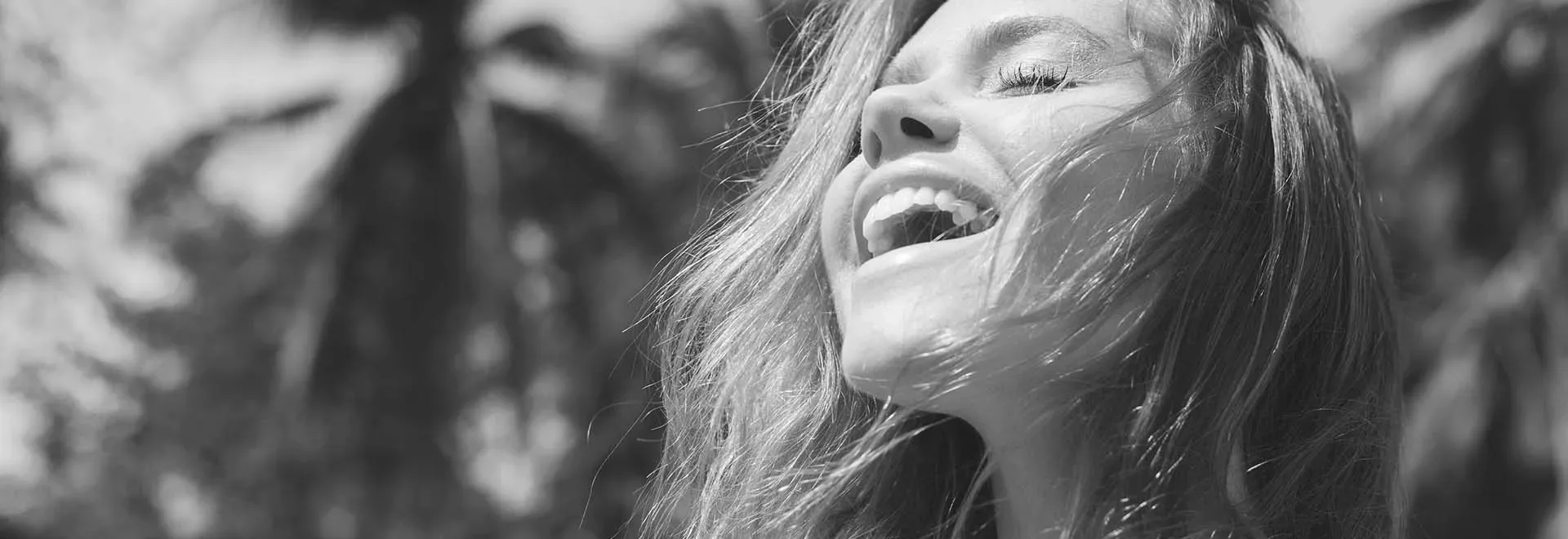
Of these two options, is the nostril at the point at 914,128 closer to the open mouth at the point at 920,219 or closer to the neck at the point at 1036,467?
the open mouth at the point at 920,219

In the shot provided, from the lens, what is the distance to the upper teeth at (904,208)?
1.29 meters

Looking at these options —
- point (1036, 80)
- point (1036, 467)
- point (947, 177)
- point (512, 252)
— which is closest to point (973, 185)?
point (947, 177)

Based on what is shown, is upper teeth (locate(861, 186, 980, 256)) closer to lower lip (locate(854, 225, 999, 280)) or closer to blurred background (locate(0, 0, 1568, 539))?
lower lip (locate(854, 225, 999, 280))

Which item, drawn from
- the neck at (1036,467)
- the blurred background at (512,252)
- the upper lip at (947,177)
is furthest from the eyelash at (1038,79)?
the blurred background at (512,252)

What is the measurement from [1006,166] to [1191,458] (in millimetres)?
291

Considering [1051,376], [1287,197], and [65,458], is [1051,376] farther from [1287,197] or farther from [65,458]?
[65,458]

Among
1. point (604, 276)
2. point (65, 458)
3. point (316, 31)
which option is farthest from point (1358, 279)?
point (65, 458)

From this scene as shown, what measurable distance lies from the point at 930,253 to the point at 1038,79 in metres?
0.21

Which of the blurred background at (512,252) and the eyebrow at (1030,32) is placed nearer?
the eyebrow at (1030,32)

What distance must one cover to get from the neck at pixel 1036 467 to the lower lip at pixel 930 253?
0.15 metres

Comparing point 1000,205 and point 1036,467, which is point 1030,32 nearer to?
point 1000,205

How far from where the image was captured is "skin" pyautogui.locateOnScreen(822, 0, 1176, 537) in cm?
124

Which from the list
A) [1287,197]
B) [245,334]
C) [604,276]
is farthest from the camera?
[245,334]

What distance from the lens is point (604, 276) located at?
46.5ft
